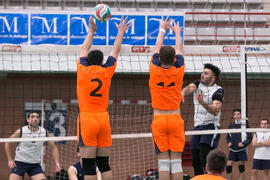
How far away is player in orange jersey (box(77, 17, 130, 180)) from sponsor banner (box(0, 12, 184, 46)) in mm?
6831

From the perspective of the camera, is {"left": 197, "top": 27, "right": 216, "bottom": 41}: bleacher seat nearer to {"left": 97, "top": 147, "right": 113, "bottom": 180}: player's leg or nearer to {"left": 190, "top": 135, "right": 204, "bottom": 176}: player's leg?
{"left": 190, "top": 135, "right": 204, "bottom": 176}: player's leg

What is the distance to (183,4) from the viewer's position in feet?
57.2

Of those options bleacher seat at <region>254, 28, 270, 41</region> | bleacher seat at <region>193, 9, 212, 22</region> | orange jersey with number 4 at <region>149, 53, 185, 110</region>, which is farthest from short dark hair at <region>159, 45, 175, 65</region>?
bleacher seat at <region>193, 9, 212, 22</region>

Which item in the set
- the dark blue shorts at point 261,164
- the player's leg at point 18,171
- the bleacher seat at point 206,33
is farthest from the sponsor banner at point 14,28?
the dark blue shorts at point 261,164

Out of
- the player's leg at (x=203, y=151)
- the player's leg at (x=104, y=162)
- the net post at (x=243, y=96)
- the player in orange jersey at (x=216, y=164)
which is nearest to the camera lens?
the player in orange jersey at (x=216, y=164)

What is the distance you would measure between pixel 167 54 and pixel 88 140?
1.74 meters

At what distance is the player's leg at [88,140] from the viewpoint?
20.7ft

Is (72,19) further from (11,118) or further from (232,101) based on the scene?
(232,101)

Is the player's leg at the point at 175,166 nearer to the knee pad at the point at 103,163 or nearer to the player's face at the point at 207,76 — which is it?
the knee pad at the point at 103,163

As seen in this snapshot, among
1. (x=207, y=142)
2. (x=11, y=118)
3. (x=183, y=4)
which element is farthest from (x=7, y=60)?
(x=183, y=4)

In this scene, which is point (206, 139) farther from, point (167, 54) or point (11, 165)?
point (11, 165)

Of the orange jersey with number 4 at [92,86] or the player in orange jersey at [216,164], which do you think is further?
the orange jersey with number 4 at [92,86]

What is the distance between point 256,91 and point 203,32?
3.72 metres

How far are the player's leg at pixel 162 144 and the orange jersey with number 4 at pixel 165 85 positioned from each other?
0.21 meters
